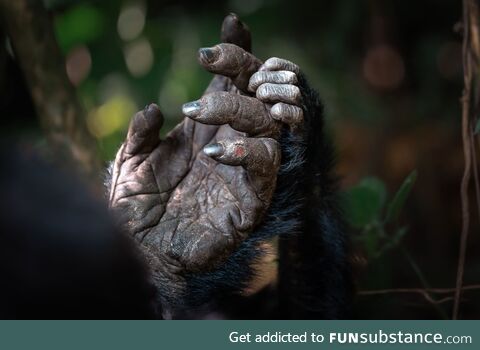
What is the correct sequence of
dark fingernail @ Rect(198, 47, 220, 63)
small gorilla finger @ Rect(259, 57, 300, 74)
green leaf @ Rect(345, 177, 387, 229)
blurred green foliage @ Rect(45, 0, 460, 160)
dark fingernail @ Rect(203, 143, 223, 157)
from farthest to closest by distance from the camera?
blurred green foliage @ Rect(45, 0, 460, 160), green leaf @ Rect(345, 177, 387, 229), small gorilla finger @ Rect(259, 57, 300, 74), dark fingernail @ Rect(198, 47, 220, 63), dark fingernail @ Rect(203, 143, 223, 157)

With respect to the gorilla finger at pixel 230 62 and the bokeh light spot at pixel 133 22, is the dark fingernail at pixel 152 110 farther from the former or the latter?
the bokeh light spot at pixel 133 22

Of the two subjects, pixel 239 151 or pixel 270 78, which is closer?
pixel 239 151

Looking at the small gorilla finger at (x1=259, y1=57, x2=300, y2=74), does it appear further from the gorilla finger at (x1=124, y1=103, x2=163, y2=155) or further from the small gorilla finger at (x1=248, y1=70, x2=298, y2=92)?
the gorilla finger at (x1=124, y1=103, x2=163, y2=155)

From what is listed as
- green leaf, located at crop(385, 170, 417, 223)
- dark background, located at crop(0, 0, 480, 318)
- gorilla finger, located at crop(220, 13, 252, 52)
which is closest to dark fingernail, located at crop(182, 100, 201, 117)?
gorilla finger, located at crop(220, 13, 252, 52)

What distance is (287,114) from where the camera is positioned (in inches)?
86.6

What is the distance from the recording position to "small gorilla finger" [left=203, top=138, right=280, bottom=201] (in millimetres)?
2051

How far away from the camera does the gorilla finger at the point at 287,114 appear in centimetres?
219

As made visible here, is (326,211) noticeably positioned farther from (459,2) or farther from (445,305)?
(459,2)

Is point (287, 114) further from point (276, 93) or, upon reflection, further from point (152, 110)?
point (152, 110)

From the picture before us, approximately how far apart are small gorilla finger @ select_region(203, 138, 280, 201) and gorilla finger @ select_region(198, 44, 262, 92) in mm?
178

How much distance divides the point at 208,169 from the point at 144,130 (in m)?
0.22

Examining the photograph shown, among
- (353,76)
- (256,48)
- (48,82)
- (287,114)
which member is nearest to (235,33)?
(287,114)

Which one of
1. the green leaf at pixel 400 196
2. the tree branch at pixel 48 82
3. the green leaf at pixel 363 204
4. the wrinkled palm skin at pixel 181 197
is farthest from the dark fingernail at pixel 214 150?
the tree branch at pixel 48 82
